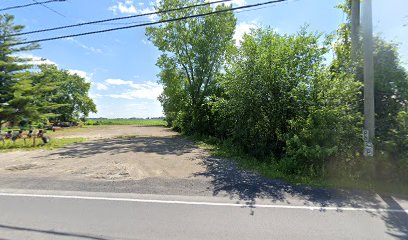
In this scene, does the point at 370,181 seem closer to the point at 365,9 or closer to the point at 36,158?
the point at 365,9

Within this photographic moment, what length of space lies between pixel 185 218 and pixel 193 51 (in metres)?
22.5

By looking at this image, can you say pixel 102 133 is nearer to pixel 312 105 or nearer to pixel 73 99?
pixel 312 105

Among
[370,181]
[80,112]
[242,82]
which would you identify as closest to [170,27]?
[242,82]

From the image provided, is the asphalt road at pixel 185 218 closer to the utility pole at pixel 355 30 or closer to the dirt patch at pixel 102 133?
the utility pole at pixel 355 30

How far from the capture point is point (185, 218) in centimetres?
466

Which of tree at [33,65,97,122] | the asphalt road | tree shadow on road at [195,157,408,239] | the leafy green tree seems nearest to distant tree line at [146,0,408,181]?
the leafy green tree

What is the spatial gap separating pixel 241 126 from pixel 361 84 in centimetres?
482

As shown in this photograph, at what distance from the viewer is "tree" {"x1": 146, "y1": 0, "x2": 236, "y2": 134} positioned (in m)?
24.6

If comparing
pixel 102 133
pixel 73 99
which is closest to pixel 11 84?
pixel 102 133

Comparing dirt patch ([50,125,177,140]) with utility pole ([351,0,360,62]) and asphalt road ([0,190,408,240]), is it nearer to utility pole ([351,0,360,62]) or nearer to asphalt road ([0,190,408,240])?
asphalt road ([0,190,408,240])

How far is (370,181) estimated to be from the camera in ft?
22.5

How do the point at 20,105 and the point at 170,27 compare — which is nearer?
the point at 20,105

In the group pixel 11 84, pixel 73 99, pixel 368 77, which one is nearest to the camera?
pixel 368 77

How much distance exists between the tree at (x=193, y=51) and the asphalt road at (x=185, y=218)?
17769 mm
